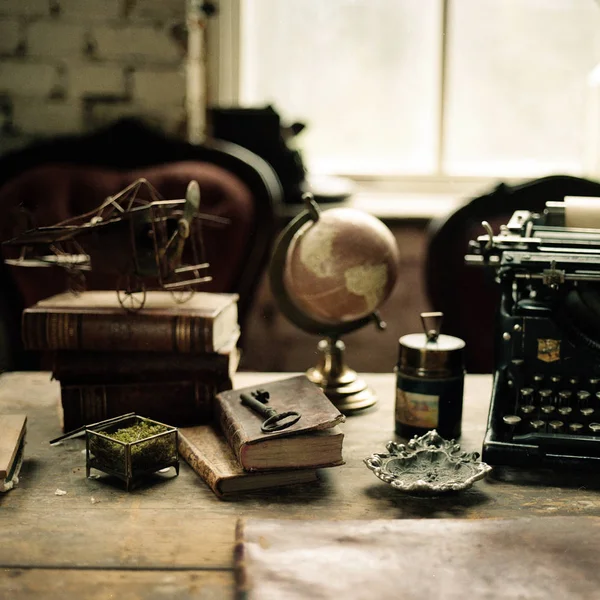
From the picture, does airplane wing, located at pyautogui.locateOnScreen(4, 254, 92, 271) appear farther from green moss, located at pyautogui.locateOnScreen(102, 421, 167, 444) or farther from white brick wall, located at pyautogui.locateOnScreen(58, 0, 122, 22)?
white brick wall, located at pyautogui.locateOnScreen(58, 0, 122, 22)

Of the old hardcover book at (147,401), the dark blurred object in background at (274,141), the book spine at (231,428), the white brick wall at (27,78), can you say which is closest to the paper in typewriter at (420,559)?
the book spine at (231,428)

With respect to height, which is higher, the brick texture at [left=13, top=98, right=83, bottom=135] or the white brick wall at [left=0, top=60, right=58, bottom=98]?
the white brick wall at [left=0, top=60, right=58, bottom=98]

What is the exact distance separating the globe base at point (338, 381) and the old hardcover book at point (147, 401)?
0.22 m

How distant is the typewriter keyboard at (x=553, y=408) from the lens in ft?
4.33

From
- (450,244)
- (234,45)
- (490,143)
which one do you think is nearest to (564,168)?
(490,143)

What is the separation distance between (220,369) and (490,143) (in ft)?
6.44

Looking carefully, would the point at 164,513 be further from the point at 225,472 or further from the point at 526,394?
the point at 526,394

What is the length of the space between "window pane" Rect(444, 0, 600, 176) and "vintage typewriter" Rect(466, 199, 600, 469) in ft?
5.68

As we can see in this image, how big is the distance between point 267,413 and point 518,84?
2191 mm

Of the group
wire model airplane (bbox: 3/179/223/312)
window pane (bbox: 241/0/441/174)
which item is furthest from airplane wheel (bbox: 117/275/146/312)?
window pane (bbox: 241/0/441/174)

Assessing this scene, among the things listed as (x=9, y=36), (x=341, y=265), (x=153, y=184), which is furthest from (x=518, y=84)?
(x=341, y=265)

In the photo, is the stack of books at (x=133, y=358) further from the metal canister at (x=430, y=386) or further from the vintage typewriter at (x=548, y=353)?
the vintage typewriter at (x=548, y=353)

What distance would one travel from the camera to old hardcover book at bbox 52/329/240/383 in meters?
1.45

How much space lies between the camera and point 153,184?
2.34 metres
